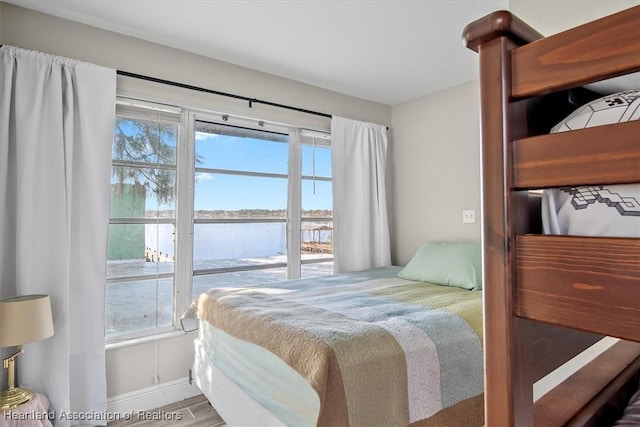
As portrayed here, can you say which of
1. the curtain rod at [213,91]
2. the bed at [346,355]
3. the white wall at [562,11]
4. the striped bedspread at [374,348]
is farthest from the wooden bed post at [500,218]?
the curtain rod at [213,91]

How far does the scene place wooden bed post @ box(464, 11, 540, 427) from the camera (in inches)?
23.4

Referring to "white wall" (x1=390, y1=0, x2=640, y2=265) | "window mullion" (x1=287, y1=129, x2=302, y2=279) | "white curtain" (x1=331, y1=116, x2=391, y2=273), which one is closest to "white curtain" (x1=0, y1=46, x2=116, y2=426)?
"window mullion" (x1=287, y1=129, x2=302, y2=279)

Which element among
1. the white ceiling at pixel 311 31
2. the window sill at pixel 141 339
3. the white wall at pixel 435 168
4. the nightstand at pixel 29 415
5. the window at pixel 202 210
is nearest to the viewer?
the nightstand at pixel 29 415

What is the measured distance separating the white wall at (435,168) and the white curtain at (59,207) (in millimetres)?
2673

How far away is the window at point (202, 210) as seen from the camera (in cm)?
238

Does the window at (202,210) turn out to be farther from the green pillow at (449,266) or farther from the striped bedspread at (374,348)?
the green pillow at (449,266)

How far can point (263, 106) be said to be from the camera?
2.92m

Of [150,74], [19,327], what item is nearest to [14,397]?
[19,327]

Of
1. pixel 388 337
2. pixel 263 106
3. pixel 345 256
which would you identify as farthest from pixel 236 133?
pixel 388 337

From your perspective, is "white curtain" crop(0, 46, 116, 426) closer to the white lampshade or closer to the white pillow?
the white lampshade

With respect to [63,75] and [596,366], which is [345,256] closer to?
[596,366]

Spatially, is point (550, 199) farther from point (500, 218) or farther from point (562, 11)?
point (562, 11)

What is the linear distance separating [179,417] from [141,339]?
1.83 ft

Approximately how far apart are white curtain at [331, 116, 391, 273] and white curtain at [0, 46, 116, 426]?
1.85 meters
